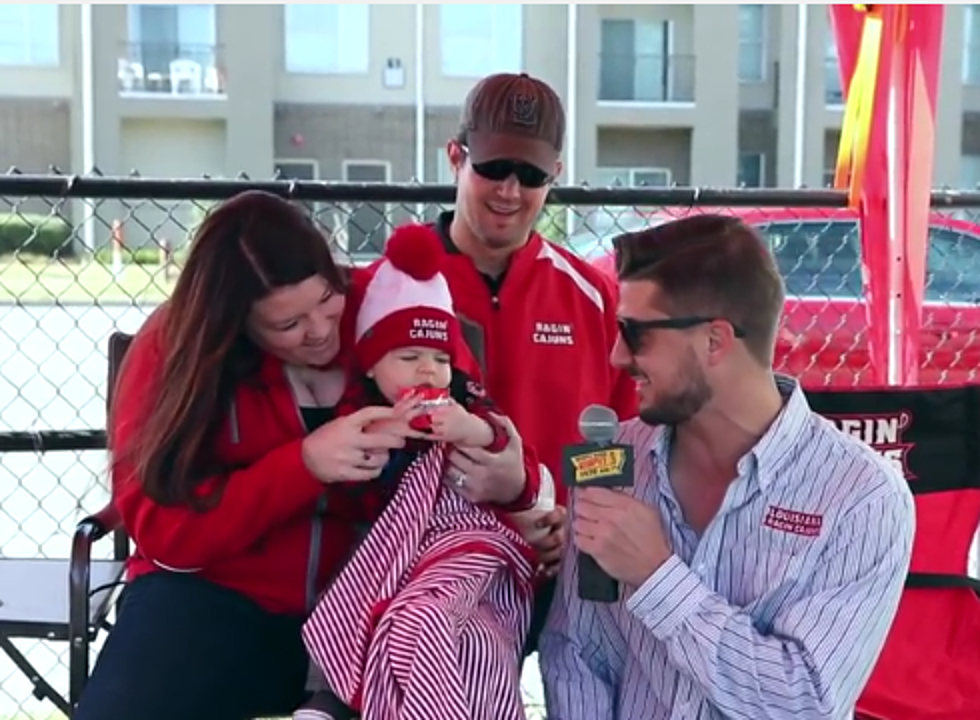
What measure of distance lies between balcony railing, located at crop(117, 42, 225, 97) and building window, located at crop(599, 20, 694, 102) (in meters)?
6.52

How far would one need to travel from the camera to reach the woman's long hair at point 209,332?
2.21 metres

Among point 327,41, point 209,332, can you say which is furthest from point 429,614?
point 327,41

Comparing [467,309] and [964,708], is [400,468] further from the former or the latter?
[964,708]

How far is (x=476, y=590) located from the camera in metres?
2.06

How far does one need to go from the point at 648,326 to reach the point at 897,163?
70.1 inches

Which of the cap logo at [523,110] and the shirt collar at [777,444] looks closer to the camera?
the shirt collar at [777,444]

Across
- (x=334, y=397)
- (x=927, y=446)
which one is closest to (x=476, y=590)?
(x=334, y=397)

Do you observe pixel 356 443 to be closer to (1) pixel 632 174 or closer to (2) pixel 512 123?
(2) pixel 512 123

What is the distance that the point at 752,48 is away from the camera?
22672 mm

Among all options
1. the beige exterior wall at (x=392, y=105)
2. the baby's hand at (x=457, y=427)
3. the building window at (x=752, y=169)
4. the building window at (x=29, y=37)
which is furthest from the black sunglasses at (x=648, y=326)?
the building window at (x=29, y=37)

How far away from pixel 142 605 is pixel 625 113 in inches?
808

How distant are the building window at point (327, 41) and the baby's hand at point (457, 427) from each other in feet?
66.8

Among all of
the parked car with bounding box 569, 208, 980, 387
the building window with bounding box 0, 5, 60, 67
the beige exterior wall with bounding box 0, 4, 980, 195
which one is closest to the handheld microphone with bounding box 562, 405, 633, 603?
the parked car with bounding box 569, 208, 980, 387

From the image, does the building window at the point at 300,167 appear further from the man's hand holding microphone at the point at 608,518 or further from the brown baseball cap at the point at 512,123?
the man's hand holding microphone at the point at 608,518
